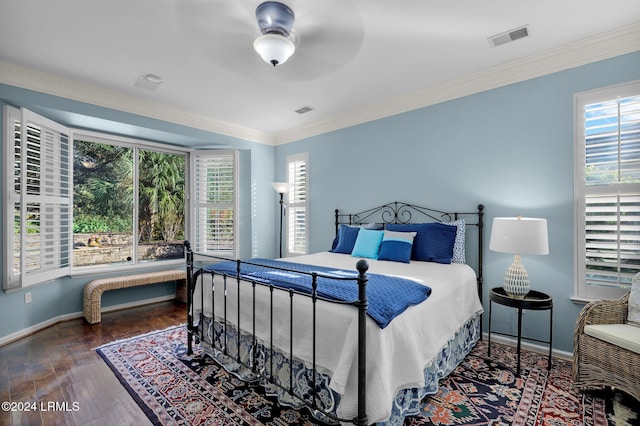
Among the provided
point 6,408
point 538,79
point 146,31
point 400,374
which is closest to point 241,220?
point 146,31

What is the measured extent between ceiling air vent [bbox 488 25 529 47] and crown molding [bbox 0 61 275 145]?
3.62 m

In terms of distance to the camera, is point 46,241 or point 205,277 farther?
point 46,241

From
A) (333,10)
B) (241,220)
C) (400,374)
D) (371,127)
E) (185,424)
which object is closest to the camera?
(400,374)

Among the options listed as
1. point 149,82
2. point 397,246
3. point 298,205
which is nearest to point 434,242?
point 397,246

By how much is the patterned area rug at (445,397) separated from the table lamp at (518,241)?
0.65m

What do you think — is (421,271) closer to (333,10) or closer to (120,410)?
(333,10)

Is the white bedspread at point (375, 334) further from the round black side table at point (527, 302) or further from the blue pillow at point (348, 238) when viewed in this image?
the blue pillow at point (348, 238)

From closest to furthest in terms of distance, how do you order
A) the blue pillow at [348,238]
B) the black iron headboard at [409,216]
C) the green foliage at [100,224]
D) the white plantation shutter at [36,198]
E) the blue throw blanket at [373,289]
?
the blue throw blanket at [373,289] < the white plantation shutter at [36,198] < the black iron headboard at [409,216] < the blue pillow at [348,238] < the green foliage at [100,224]

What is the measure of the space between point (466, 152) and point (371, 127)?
1.31m

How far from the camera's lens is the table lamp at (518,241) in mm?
2383

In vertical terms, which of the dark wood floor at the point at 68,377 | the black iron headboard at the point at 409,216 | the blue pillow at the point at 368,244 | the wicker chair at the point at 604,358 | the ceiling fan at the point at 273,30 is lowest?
the dark wood floor at the point at 68,377

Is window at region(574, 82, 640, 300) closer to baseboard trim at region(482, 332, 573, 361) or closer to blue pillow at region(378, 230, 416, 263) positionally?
baseboard trim at region(482, 332, 573, 361)

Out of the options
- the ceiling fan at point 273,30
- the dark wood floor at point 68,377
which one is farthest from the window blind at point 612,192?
the dark wood floor at point 68,377

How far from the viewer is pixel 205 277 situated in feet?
8.84
